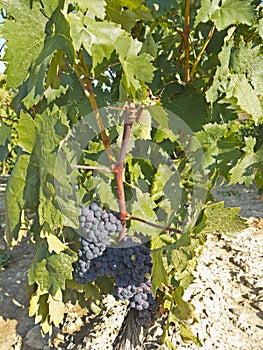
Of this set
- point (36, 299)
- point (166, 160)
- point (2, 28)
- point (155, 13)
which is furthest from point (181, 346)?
point (2, 28)

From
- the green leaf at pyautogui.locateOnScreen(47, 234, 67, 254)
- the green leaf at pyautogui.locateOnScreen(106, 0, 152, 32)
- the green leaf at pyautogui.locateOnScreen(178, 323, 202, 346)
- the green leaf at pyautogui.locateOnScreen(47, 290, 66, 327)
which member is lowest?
the green leaf at pyautogui.locateOnScreen(178, 323, 202, 346)

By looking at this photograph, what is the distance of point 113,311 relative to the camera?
2.74 m

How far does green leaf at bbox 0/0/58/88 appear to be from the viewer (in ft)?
3.37

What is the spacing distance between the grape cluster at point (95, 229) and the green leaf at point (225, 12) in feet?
2.25

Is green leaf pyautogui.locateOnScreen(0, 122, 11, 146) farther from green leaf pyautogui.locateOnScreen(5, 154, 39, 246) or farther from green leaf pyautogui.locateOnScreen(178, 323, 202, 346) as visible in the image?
green leaf pyautogui.locateOnScreen(178, 323, 202, 346)

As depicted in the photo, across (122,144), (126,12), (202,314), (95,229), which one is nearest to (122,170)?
(122,144)

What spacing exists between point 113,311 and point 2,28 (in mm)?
2114

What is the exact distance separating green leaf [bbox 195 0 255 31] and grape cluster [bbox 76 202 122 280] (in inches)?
27.0

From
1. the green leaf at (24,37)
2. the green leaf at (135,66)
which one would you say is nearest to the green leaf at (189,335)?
the green leaf at (135,66)

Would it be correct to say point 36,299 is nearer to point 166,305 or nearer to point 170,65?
point 166,305

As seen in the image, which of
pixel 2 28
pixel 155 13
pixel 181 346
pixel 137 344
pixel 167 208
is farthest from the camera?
pixel 181 346

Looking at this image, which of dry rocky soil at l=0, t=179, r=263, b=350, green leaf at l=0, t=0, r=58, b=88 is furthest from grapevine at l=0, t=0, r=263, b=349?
dry rocky soil at l=0, t=179, r=263, b=350

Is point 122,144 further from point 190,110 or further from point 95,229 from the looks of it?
point 190,110

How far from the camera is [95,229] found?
1.42 metres
